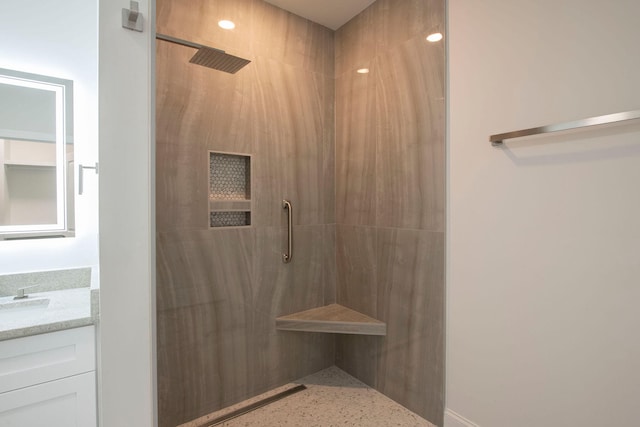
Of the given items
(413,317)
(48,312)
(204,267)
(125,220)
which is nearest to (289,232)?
(204,267)

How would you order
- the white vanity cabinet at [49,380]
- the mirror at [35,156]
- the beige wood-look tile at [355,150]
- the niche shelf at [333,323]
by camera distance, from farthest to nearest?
the beige wood-look tile at [355,150]
the niche shelf at [333,323]
the mirror at [35,156]
the white vanity cabinet at [49,380]

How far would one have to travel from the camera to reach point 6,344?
1148mm

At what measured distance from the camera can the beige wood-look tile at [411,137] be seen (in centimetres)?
176

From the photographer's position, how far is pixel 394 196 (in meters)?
2.01

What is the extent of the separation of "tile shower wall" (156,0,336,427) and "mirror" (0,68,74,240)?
50 centimetres

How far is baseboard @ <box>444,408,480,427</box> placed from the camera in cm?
163

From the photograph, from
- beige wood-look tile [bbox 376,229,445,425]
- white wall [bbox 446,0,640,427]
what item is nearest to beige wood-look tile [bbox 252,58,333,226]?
beige wood-look tile [bbox 376,229,445,425]

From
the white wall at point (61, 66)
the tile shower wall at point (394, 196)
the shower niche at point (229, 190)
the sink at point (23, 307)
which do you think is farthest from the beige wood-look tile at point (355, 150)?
the sink at point (23, 307)

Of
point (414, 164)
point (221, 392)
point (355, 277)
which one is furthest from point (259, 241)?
point (414, 164)

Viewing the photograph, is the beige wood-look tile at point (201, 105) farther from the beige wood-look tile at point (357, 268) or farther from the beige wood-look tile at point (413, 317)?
the beige wood-look tile at point (413, 317)

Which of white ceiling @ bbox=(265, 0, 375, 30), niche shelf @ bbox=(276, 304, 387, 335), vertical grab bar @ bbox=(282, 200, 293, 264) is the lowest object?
niche shelf @ bbox=(276, 304, 387, 335)

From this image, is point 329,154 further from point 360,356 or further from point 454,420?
point 454,420

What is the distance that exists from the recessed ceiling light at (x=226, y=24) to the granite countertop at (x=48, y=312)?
1.60 m

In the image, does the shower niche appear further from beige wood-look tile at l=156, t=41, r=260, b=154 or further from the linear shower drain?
Result: the linear shower drain
